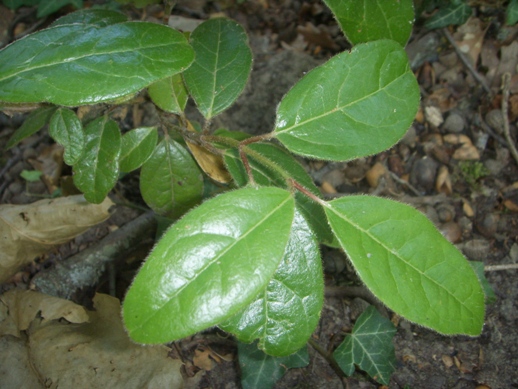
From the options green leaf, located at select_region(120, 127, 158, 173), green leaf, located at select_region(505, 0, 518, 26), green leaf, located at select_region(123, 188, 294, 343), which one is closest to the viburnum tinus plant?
green leaf, located at select_region(123, 188, 294, 343)

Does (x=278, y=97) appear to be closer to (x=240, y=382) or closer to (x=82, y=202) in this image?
(x=82, y=202)

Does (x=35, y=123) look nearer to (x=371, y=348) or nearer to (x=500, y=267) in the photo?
(x=371, y=348)

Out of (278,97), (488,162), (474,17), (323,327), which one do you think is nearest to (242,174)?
(323,327)

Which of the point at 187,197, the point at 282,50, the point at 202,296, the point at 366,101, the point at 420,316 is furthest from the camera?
the point at 282,50

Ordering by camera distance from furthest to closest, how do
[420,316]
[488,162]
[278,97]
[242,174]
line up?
[278,97] < [488,162] < [242,174] < [420,316]

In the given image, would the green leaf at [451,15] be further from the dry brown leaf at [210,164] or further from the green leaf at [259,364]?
the green leaf at [259,364]

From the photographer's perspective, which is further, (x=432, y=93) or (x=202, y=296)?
(x=432, y=93)

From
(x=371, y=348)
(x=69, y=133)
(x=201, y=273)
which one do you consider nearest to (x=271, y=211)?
(x=201, y=273)
